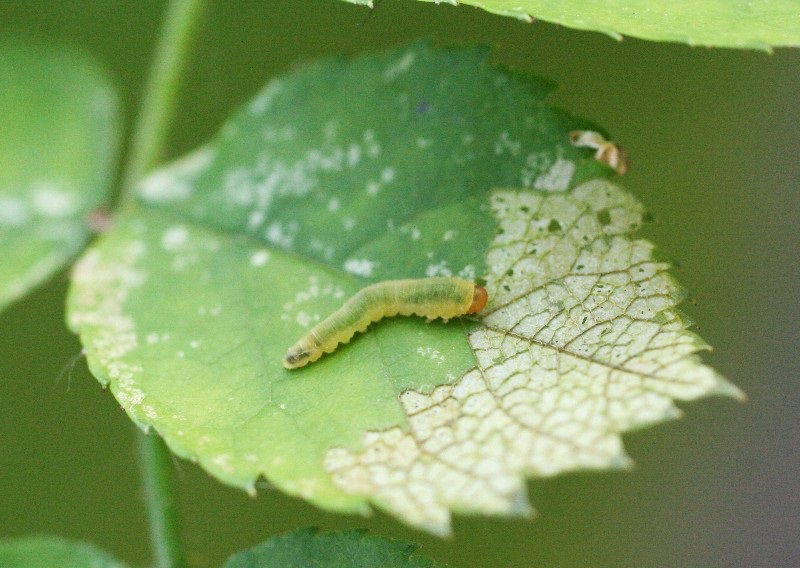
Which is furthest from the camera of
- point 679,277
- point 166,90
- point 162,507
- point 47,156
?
point 679,277

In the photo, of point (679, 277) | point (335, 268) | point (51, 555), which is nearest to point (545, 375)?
point (335, 268)

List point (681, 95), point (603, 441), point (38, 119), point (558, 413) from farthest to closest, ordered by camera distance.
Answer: point (681, 95) < point (38, 119) < point (558, 413) < point (603, 441)

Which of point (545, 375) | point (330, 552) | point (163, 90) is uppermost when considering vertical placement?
point (163, 90)

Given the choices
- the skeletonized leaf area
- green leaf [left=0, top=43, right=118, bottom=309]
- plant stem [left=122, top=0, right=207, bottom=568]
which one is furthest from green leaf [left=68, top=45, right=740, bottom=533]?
green leaf [left=0, top=43, right=118, bottom=309]

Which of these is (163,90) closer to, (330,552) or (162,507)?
(162,507)

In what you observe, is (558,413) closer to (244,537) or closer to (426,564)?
(426,564)

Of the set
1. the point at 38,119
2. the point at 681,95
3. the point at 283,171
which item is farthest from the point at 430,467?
the point at 681,95
